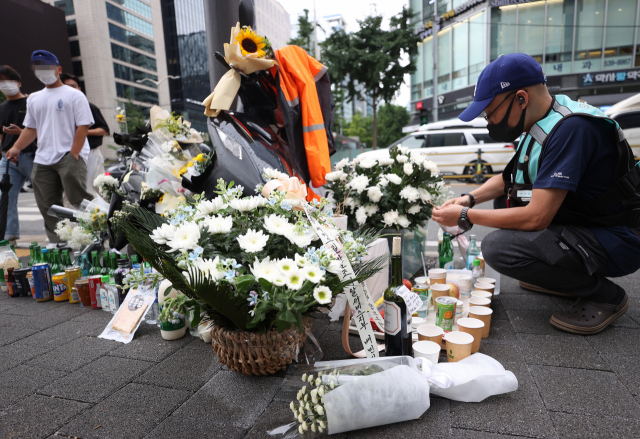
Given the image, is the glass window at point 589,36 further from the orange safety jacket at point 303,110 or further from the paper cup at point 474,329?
the paper cup at point 474,329

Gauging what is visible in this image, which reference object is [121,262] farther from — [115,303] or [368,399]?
[368,399]

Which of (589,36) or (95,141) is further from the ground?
(589,36)

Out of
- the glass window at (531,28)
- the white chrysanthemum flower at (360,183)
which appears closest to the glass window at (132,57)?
the glass window at (531,28)

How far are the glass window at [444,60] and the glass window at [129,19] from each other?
36148 mm

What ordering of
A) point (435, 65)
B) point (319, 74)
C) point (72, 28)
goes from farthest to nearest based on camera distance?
point (72, 28), point (435, 65), point (319, 74)

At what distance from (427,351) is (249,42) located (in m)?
2.42

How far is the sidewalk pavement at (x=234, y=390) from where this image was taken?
4.82ft

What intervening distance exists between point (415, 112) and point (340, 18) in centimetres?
6203

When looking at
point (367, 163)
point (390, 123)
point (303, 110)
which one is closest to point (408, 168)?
point (367, 163)

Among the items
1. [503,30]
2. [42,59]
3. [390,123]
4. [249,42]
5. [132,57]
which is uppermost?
[132,57]

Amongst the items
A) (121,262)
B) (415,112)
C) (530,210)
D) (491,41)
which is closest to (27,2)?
(415,112)

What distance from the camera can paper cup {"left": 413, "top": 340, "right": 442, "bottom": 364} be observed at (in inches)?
69.6

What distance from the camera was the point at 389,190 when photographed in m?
3.03

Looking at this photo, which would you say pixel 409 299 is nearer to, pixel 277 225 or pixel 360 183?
pixel 277 225
